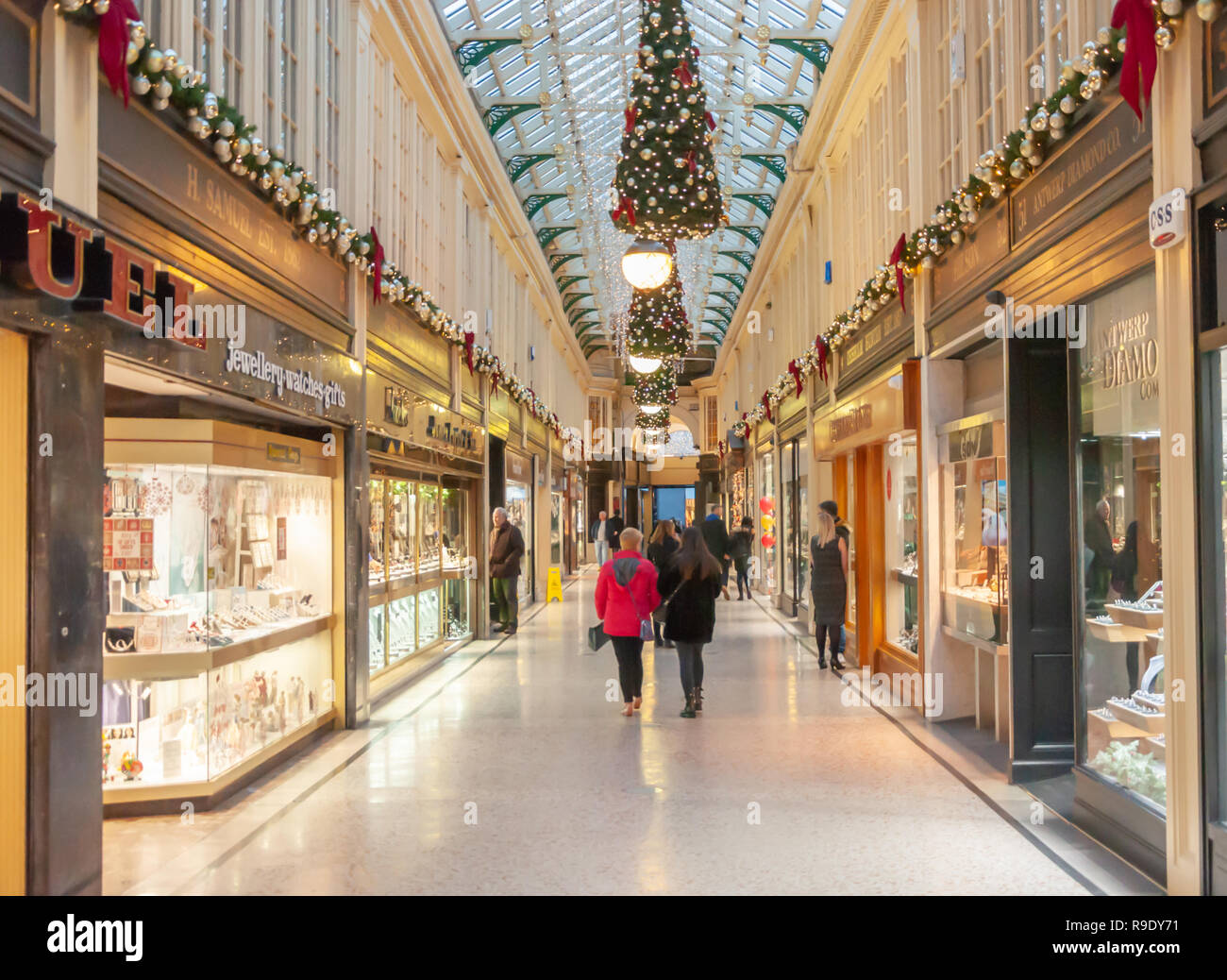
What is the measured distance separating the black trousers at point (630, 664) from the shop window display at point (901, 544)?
2.39 metres

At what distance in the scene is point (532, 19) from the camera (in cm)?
1124

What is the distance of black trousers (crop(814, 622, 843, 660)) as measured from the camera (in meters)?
9.70

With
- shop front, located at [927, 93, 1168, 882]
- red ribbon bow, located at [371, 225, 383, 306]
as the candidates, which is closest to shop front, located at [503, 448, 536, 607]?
red ribbon bow, located at [371, 225, 383, 306]

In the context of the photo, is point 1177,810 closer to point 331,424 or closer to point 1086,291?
point 1086,291

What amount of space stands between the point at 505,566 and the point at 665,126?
6.65 metres

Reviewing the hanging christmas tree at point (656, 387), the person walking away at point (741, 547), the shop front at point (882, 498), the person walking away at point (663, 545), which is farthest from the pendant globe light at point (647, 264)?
the hanging christmas tree at point (656, 387)

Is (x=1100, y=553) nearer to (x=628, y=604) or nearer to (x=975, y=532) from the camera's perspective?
(x=975, y=532)

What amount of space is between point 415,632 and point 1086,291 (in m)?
7.11

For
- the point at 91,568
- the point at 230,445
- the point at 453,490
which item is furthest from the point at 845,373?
the point at 91,568

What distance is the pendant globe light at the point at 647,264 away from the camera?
904 cm

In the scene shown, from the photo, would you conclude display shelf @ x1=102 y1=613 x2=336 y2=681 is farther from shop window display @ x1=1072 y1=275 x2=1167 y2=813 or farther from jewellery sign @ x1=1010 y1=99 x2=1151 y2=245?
jewellery sign @ x1=1010 y1=99 x2=1151 y2=245

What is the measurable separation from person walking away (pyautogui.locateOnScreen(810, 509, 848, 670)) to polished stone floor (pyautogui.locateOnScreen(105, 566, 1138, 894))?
4.82ft

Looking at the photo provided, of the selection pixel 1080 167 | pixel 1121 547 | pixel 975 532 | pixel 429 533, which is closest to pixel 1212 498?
pixel 1121 547

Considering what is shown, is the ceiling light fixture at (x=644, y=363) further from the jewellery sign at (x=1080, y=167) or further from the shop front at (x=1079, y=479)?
the jewellery sign at (x=1080, y=167)
